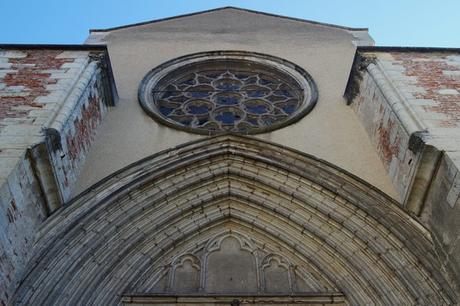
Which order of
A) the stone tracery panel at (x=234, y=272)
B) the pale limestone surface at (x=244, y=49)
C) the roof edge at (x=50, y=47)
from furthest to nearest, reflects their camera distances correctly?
the roof edge at (x=50, y=47) → the pale limestone surface at (x=244, y=49) → the stone tracery panel at (x=234, y=272)

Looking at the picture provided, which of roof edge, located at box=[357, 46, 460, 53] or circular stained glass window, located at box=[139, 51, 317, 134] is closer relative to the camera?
roof edge, located at box=[357, 46, 460, 53]

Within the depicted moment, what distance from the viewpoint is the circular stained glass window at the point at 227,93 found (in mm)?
8148

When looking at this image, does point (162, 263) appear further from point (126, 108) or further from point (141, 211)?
point (126, 108)

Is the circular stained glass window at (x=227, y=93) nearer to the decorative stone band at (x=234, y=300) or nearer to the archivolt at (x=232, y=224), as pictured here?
the archivolt at (x=232, y=224)

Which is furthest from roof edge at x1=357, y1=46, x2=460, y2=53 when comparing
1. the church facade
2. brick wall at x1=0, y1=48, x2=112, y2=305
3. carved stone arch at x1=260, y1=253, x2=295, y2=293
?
brick wall at x1=0, y1=48, x2=112, y2=305

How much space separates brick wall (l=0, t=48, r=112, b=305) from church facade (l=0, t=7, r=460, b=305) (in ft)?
0.07

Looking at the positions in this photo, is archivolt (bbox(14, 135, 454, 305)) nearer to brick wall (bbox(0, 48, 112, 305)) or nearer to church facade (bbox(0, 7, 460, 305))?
church facade (bbox(0, 7, 460, 305))

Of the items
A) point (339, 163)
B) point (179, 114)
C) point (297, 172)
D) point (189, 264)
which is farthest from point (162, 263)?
point (179, 114)

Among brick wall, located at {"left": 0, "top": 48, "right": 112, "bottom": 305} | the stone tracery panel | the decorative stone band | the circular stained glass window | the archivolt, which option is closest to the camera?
brick wall, located at {"left": 0, "top": 48, "right": 112, "bottom": 305}

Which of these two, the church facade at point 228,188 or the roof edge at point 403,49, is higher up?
the roof edge at point 403,49

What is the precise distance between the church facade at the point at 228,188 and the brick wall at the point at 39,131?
0.8 inches

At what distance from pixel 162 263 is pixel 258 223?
111 cm

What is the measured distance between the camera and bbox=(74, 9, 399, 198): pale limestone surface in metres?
7.04

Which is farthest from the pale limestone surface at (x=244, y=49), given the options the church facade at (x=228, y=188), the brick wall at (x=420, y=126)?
the brick wall at (x=420, y=126)
